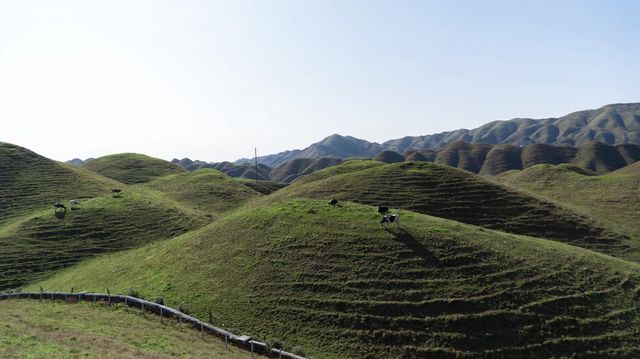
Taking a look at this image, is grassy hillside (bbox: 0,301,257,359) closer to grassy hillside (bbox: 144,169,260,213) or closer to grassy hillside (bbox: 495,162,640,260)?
grassy hillside (bbox: 144,169,260,213)

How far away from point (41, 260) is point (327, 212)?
46.6 meters

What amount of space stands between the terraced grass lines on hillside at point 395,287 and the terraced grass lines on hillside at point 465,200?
865 inches

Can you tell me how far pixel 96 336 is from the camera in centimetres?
2681

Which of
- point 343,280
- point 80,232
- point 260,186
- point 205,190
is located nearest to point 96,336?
point 343,280

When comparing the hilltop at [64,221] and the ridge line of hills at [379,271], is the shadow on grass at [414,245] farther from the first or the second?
the hilltop at [64,221]

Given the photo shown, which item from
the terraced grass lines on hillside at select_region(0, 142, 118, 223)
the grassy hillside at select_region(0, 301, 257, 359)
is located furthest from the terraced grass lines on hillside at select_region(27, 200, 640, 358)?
the terraced grass lines on hillside at select_region(0, 142, 118, 223)

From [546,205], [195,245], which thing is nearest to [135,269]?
[195,245]

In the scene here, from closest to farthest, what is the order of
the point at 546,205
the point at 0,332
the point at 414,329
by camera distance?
the point at 0,332 → the point at 414,329 → the point at 546,205

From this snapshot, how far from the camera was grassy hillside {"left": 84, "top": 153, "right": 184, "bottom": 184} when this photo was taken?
148m

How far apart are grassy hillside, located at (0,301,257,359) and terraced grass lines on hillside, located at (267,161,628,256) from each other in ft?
169

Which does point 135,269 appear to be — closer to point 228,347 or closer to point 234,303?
point 234,303

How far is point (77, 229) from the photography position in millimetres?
71875

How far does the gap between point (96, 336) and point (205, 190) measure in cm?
9680

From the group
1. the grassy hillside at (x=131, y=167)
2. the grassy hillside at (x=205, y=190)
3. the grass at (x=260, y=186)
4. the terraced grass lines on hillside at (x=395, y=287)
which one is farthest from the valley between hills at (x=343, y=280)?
the grass at (x=260, y=186)
